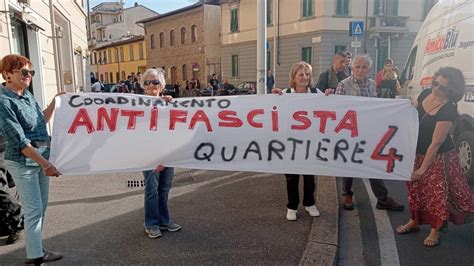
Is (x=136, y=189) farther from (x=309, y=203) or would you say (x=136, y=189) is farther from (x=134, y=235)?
(x=309, y=203)

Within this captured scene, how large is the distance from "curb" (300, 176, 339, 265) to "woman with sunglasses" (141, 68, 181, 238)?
1.38 meters

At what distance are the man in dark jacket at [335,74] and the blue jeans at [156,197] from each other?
284 cm

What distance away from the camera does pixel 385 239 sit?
363 centimetres

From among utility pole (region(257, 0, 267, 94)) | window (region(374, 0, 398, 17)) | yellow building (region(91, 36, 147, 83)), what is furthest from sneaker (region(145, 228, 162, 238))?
yellow building (region(91, 36, 147, 83))

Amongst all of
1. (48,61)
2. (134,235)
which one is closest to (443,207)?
(134,235)

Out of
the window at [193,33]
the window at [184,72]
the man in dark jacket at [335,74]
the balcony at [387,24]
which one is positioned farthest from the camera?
the window at [184,72]

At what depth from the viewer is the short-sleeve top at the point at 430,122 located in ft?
10.4

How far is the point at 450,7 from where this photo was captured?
569 cm

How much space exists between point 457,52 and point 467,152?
4.76ft

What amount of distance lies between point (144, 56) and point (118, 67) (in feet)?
30.1

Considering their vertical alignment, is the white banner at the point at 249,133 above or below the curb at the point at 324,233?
above

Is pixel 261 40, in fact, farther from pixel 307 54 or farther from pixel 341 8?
pixel 341 8

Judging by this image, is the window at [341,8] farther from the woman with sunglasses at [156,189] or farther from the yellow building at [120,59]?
the yellow building at [120,59]

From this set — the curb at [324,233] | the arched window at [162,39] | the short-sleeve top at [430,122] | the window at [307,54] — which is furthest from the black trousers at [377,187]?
the arched window at [162,39]
